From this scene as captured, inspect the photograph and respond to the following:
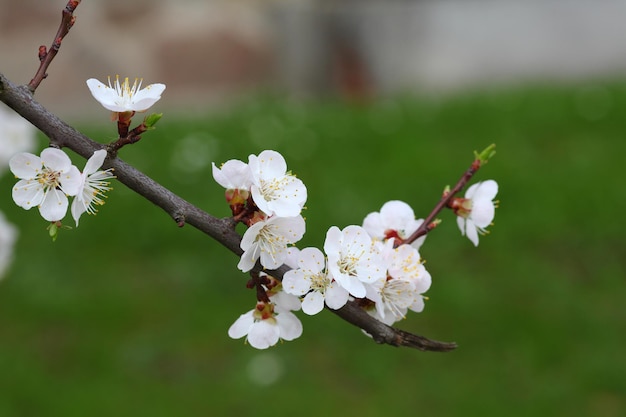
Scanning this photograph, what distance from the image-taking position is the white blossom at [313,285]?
0.91 metres

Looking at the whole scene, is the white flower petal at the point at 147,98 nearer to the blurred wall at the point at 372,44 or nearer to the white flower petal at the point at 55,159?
the white flower petal at the point at 55,159

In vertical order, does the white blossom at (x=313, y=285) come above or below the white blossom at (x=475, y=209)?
below

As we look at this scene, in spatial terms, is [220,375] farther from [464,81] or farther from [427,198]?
[464,81]

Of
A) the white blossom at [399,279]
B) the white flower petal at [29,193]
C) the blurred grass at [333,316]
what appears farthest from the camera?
the blurred grass at [333,316]

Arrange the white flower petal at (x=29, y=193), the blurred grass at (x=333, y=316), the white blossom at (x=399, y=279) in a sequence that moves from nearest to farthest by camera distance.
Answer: the white flower petal at (x=29, y=193) < the white blossom at (x=399, y=279) < the blurred grass at (x=333, y=316)

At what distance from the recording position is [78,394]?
9.75 ft

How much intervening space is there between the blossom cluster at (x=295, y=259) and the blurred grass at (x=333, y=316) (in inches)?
77.6

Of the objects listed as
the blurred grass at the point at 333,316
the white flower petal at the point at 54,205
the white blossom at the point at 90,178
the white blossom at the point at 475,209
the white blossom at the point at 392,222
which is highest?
the blurred grass at the point at 333,316

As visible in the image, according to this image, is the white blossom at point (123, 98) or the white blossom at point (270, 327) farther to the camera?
the white blossom at point (270, 327)

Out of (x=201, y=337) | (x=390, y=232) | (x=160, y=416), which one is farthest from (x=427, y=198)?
(x=390, y=232)

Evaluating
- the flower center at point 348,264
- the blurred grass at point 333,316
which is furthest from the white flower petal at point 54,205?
the blurred grass at point 333,316

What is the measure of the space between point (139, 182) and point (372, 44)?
6056mm

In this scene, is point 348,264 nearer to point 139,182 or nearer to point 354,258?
point 354,258

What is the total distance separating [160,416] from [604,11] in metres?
5.28
